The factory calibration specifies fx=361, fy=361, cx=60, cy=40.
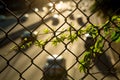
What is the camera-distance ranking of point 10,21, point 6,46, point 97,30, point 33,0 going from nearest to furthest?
point 33,0 → point 97,30 → point 6,46 → point 10,21

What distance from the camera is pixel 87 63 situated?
2.23 metres

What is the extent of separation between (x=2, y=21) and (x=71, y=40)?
2556cm

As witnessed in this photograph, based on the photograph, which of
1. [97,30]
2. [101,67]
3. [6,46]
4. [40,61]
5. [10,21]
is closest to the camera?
[97,30]

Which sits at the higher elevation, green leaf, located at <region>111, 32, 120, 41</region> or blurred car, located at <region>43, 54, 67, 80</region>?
blurred car, located at <region>43, 54, 67, 80</region>

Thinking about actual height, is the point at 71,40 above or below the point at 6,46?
below

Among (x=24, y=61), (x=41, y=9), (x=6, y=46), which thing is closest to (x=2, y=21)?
(x=41, y=9)

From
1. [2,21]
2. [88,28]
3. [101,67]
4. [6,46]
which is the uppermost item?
[2,21]

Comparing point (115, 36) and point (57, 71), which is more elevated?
point (57, 71)

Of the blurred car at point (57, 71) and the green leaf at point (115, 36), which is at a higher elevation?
the blurred car at point (57, 71)

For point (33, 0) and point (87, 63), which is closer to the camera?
point (33, 0)

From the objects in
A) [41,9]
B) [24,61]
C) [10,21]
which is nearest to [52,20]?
[41,9]

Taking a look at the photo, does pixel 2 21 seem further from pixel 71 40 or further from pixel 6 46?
pixel 71 40

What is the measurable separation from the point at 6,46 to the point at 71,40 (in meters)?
20.0

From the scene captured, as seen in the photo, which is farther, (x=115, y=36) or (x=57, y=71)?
(x=57, y=71)
